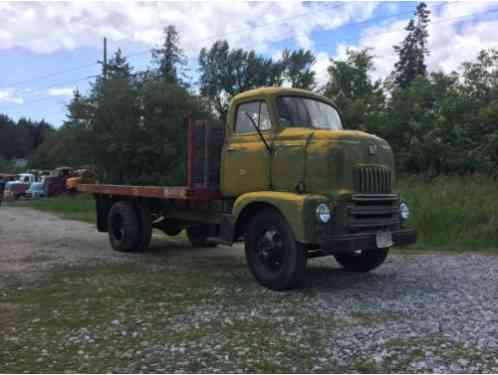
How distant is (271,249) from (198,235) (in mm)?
4247

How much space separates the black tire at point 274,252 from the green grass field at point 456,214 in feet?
17.6

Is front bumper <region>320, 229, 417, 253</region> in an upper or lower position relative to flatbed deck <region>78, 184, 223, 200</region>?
lower

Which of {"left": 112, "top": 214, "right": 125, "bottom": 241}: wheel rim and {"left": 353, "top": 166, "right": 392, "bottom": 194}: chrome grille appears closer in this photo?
{"left": 353, "top": 166, "right": 392, "bottom": 194}: chrome grille

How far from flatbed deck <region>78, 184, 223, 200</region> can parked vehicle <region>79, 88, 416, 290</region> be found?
0.07ft

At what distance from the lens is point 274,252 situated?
675 cm

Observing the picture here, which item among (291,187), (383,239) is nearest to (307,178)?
(291,187)

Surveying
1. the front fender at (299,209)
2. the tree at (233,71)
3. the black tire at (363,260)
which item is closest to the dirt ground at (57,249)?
the black tire at (363,260)

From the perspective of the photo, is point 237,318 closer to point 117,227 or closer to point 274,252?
point 274,252

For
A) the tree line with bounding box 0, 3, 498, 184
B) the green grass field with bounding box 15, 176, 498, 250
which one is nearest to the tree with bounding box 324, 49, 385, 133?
the tree line with bounding box 0, 3, 498, 184

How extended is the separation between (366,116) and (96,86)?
49.8 ft

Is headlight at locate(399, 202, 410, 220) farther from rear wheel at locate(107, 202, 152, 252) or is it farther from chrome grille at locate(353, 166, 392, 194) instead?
rear wheel at locate(107, 202, 152, 252)

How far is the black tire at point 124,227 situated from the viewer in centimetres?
1001

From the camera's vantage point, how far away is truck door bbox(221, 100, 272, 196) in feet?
23.7

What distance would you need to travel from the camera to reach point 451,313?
5.57 meters
